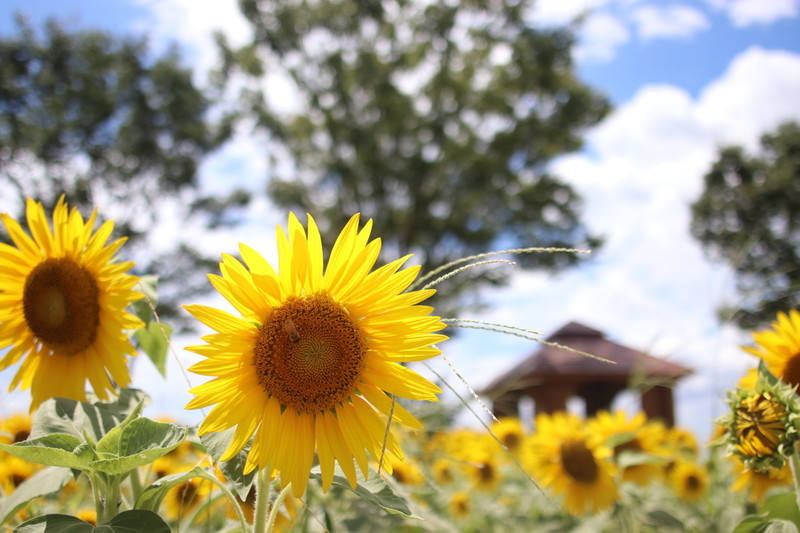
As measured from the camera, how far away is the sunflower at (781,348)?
46.3 inches

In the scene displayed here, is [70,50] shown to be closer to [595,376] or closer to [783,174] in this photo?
[595,376]

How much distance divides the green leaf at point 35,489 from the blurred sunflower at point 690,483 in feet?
8.80

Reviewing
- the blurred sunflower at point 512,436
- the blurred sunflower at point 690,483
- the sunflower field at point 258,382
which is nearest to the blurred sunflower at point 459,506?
the blurred sunflower at point 512,436

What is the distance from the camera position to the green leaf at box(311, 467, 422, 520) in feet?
2.48

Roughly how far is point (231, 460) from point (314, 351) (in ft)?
0.57

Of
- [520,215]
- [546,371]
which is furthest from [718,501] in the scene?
[520,215]

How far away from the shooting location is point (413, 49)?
15.9 m

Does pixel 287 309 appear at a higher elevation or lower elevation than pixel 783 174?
lower

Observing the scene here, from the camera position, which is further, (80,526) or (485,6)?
(485,6)

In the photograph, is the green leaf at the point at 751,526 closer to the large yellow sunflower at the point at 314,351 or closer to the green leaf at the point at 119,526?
the large yellow sunflower at the point at 314,351

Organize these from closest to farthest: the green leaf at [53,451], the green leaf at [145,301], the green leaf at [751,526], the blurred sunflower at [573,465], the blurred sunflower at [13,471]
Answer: the green leaf at [53,451] → the green leaf at [751,526] → the green leaf at [145,301] → the blurred sunflower at [13,471] → the blurred sunflower at [573,465]

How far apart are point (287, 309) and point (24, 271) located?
0.61m

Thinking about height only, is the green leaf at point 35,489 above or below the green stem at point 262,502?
above

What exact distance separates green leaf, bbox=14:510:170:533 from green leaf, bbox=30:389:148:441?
11 centimetres
